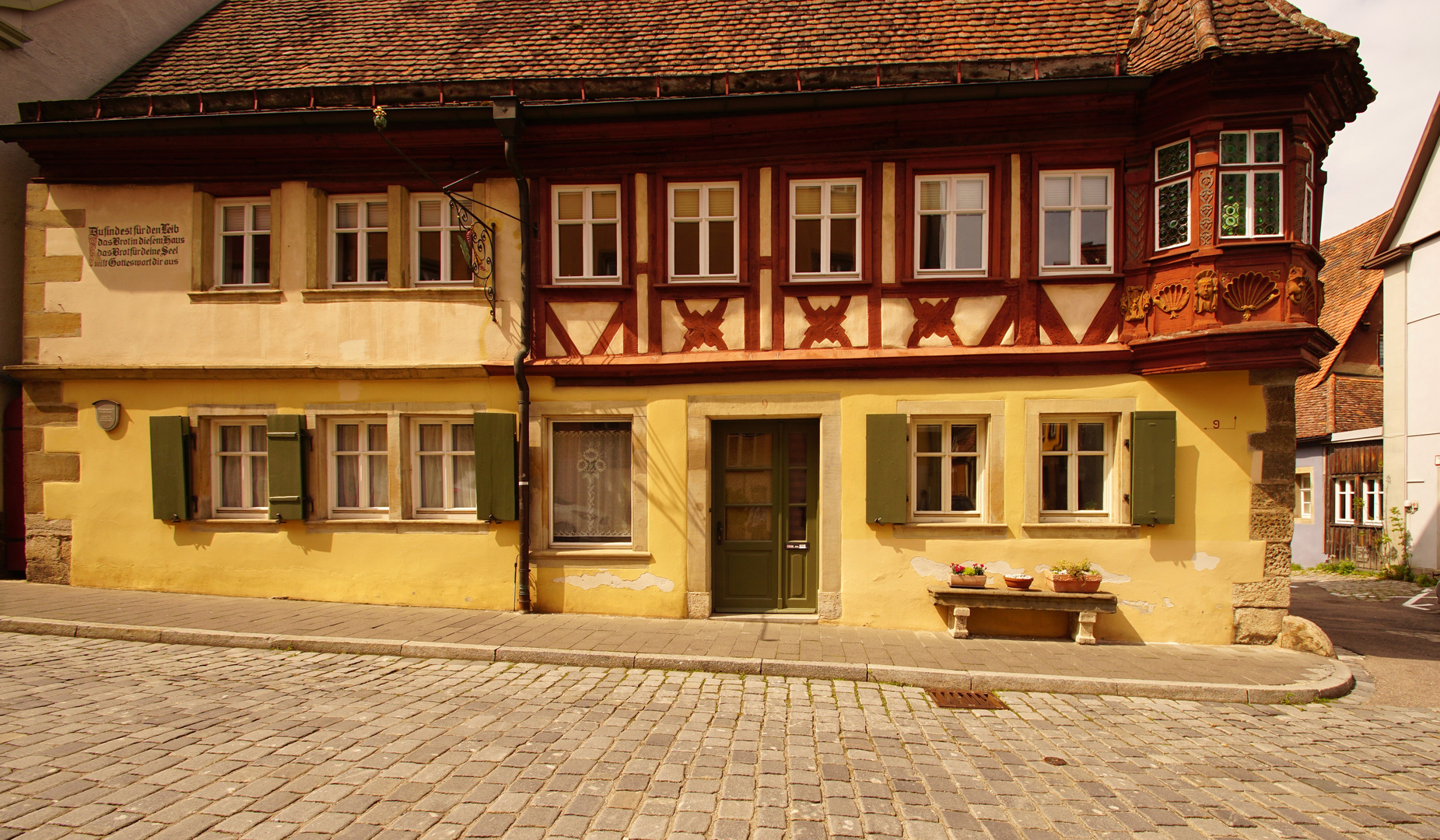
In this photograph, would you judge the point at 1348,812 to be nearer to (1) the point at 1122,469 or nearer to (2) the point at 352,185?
(1) the point at 1122,469

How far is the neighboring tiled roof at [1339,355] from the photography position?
1661 centimetres

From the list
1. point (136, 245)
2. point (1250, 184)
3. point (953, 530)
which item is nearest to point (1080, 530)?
point (953, 530)

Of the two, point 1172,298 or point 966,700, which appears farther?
point 1172,298

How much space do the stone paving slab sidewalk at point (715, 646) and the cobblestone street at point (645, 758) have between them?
20 centimetres

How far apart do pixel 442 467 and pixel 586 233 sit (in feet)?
11.2

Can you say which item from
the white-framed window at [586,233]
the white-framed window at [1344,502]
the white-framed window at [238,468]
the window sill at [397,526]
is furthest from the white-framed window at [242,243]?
the white-framed window at [1344,502]

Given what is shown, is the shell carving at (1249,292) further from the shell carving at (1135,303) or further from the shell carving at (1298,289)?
the shell carving at (1135,303)

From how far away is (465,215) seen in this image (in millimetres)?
8289

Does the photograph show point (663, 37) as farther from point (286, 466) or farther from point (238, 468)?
point (238, 468)

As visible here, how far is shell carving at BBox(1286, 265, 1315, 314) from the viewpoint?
270 inches

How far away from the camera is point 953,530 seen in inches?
302

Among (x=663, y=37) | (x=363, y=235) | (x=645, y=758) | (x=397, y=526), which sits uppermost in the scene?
(x=663, y=37)

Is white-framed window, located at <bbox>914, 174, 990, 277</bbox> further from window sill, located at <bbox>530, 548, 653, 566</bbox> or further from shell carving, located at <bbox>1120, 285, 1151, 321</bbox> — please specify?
window sill, located at <bbox>530, 548, 653, 566</bbox>

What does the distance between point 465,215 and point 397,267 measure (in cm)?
109
